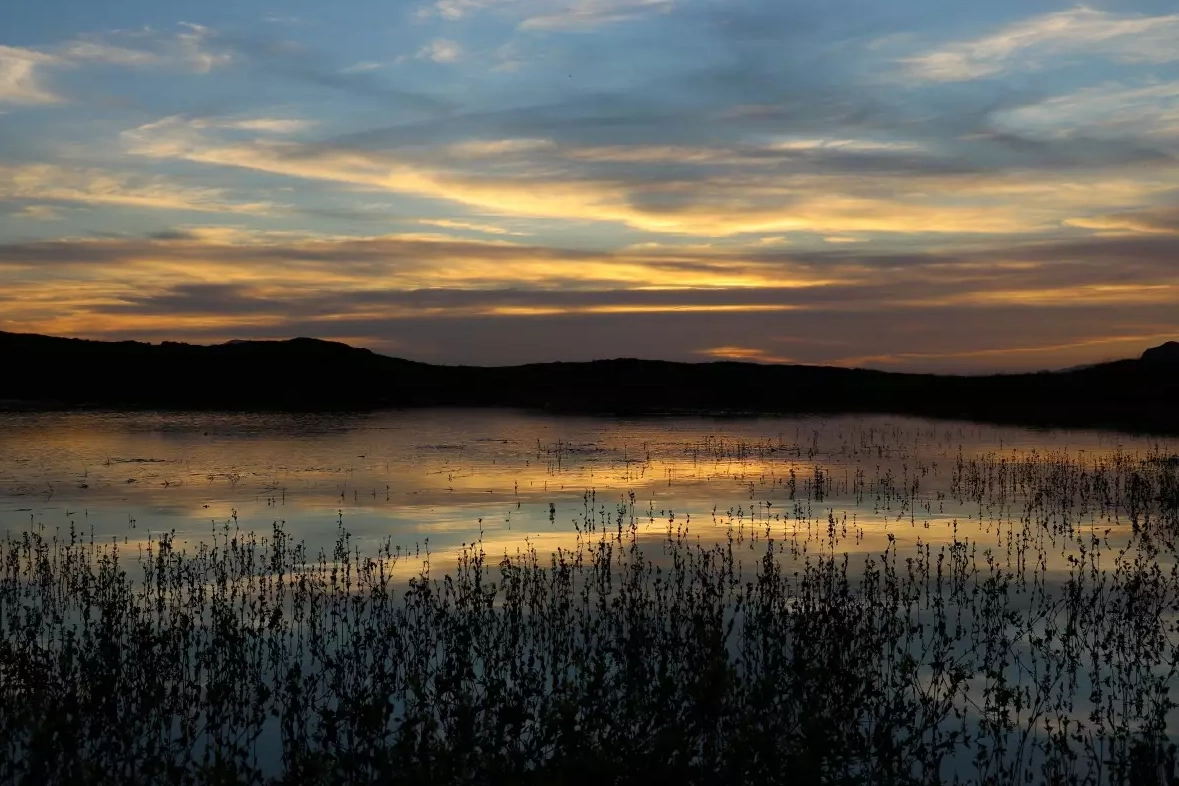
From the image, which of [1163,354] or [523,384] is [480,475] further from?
[1163,354]

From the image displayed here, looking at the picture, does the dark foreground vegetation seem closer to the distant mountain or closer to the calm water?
the calm water

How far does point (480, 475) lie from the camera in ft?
103

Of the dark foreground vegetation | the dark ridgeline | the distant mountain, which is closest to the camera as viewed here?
the dark foreground vegetation

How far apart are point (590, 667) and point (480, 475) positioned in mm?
19780

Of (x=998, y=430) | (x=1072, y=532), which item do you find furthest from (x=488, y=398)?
(x=1072, y=532)

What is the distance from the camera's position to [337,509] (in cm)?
2428

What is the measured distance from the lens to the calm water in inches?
869

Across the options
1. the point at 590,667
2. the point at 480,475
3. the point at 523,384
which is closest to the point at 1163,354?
the point at 523,384

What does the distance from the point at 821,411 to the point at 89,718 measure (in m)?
64.6

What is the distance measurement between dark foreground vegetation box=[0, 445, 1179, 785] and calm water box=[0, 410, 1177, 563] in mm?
2387

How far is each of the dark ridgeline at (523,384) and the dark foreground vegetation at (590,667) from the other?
48.7 meters

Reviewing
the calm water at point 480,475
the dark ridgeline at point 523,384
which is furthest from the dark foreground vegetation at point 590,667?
the dark ridgeline at point 523,384

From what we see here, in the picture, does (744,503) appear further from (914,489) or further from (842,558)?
(842,558)

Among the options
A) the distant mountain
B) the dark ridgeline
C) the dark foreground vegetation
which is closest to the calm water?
the dark foreground vegetation
